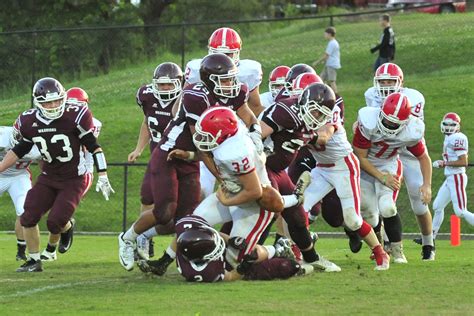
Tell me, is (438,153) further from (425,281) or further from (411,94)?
(425,281)

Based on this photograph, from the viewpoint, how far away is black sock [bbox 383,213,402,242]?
1037cm

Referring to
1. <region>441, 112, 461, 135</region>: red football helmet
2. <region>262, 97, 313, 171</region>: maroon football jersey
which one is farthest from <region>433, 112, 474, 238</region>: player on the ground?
<region>262, 97, 313, 171</region>: maroon football jersey

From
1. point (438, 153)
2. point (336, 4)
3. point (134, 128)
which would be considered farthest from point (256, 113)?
point (336, 4)

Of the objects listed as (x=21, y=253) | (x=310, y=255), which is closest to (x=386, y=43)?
(x=21, y=253)

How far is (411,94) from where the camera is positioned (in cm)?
1112

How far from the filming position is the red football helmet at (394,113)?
386 inches

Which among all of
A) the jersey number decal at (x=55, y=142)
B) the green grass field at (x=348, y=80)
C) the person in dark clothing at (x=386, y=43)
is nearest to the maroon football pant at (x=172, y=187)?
the jersey number decal at (x=55, y=142)

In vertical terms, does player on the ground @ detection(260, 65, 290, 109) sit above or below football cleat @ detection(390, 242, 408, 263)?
above

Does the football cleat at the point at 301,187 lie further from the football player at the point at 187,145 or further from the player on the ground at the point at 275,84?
the player on the ground at the point at 275,84

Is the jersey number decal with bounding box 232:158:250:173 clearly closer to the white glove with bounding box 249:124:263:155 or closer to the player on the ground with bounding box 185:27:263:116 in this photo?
the white glove with bounding box 249:124:263:155

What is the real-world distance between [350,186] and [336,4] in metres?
28.6

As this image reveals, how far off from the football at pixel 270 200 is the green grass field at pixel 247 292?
1.90ft

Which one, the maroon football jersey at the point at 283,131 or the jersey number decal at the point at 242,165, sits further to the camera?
the maroon football jersey at the point at 283,131

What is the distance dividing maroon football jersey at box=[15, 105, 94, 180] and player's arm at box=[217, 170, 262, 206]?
2090mm
